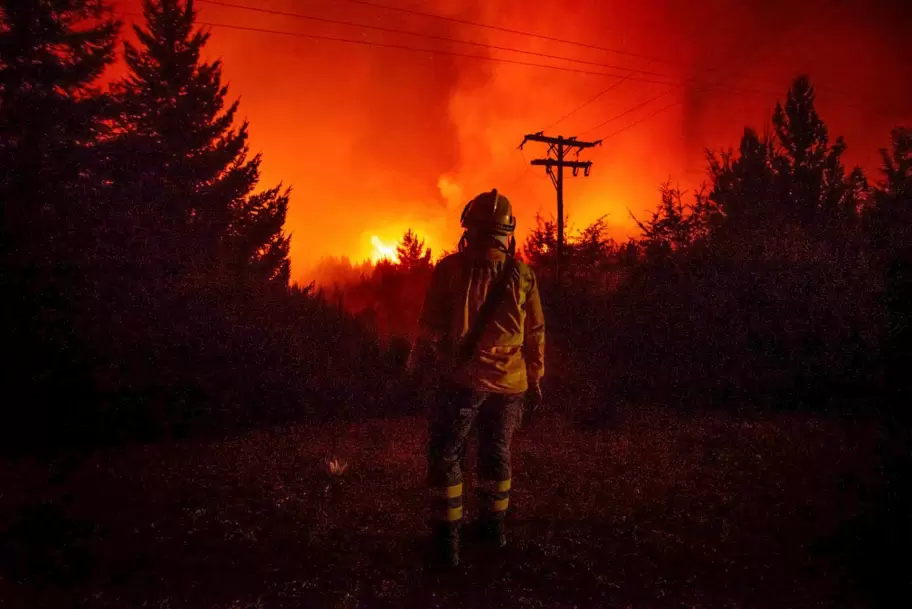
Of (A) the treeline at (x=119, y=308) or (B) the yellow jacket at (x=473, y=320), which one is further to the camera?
(A) the treeline at (x=119, y=308)

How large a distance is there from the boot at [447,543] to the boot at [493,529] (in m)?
0.35

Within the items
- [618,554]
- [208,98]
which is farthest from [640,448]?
[208,98]

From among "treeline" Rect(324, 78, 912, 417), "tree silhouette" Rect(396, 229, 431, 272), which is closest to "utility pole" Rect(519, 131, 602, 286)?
"treeline" Rect(324, 78, 912, 417)

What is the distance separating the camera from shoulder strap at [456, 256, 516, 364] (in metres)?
3.29

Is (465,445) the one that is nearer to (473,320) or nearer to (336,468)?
(473,320)

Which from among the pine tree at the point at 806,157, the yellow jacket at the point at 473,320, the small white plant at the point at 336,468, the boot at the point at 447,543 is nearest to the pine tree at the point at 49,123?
the small white plant at the point at 336,468

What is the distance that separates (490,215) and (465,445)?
5.13 feet

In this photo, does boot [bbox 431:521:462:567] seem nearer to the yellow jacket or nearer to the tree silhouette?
the yellow jacket

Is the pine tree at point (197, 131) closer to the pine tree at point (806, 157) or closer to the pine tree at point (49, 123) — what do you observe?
the pine tree at point (49, 123)

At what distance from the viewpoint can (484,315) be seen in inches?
131

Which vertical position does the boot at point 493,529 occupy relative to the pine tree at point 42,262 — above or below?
below

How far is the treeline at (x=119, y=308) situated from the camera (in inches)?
255

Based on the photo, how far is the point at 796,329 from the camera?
8.98 metres

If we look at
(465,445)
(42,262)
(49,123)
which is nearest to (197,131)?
(49,123)
